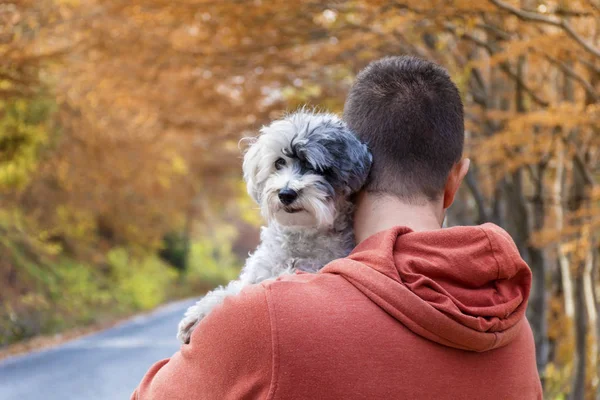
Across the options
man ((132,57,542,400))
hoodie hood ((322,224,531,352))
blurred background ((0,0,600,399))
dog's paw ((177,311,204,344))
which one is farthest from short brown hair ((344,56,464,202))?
blurred background ((0,0,600,399))

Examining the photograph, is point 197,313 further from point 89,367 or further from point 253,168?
point 89,367

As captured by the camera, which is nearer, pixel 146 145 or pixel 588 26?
pixel 588 26

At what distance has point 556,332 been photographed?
10656 mm

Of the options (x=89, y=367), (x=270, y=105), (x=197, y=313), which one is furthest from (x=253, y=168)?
(x=89, y=367)

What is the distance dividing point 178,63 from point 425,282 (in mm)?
8019

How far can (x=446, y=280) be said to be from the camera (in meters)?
1.81

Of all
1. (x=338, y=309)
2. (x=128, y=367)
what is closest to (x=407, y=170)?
(x=338, y=309)

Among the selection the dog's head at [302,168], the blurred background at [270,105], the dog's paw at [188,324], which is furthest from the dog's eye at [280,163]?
the blurred background at [270,105]

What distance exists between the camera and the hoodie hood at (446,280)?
171cm

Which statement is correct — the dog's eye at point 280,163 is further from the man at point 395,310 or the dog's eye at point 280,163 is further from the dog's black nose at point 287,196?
the man at point 395,310

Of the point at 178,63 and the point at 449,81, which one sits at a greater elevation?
the point at 449,81

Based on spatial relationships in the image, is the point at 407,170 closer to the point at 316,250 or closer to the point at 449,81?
the point at 449,81

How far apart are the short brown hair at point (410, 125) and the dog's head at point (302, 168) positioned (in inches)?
11.0

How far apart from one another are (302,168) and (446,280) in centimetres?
101
